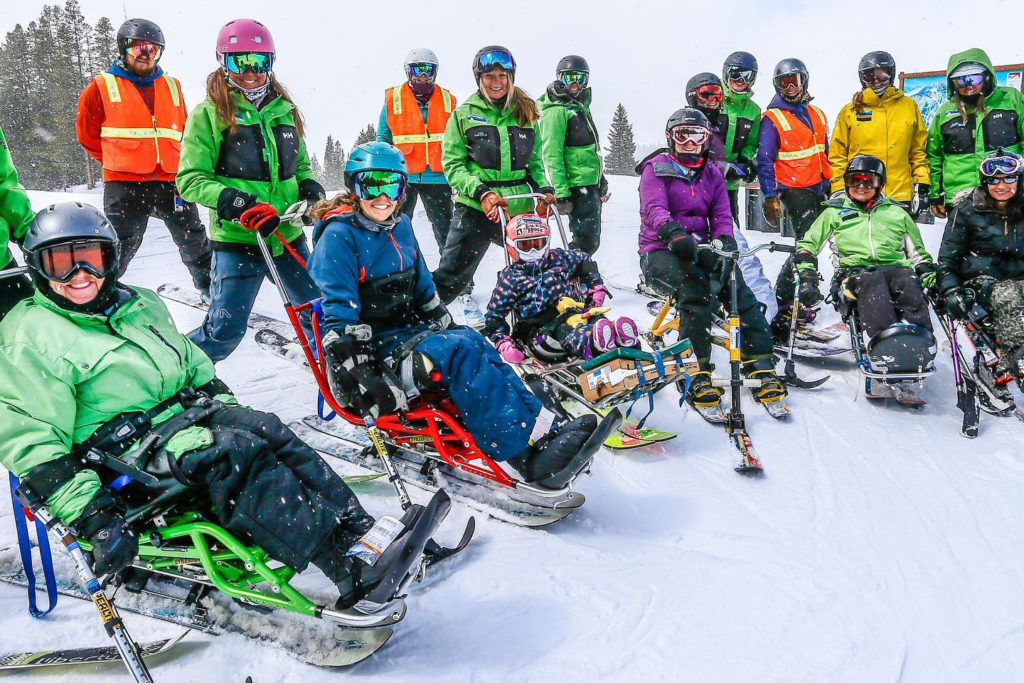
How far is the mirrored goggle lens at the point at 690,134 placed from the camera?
16.2 ft

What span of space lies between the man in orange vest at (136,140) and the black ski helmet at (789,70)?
16.0 feet

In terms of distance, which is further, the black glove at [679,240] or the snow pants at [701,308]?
the snow pants at [701,308]

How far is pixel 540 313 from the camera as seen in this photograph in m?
4.53

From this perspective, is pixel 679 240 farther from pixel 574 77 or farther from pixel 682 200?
pixel 574 77

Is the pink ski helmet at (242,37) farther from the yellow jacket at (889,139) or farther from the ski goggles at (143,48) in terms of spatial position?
the yellow jacket at (889,139)

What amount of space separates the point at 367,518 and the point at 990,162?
182 inches

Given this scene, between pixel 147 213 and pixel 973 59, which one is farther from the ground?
pixel 973 59

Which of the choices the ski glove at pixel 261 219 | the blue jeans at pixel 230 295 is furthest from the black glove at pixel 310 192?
the ski glove at pixel 261 219

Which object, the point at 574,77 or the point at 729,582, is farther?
the point at 574,77

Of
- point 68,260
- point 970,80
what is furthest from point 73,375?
point 970,80

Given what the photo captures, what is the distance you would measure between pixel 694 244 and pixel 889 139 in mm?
2420

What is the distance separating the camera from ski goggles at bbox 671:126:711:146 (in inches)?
194

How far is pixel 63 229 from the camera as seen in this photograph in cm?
246

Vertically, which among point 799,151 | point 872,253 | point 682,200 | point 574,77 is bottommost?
point 872,253
